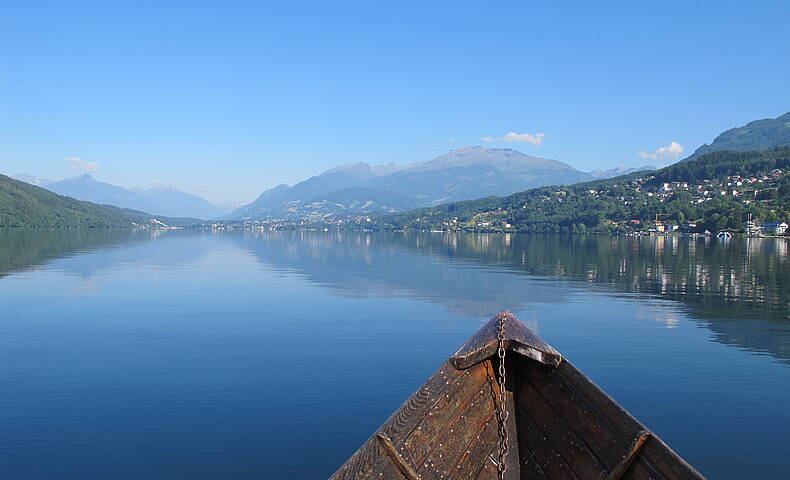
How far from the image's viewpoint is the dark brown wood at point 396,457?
20.6 feet

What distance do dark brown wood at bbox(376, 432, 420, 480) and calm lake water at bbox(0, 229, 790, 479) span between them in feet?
23.3

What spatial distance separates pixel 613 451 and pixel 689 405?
13.2 metres

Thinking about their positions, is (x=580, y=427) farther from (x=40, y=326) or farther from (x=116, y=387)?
(x=40, y=326)

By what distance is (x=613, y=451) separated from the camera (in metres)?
6.32

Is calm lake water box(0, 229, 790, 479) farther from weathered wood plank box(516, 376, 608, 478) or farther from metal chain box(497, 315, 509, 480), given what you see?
weathered wood plank box(516, 376, 608, 478)

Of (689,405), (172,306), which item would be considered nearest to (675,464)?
(689,405)

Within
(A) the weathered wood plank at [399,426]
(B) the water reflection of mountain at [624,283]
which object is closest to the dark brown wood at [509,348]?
(A) the weathered wood plank at [399,426]

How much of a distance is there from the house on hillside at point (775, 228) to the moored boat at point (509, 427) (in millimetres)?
161042

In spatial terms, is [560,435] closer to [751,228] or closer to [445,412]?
[445,412]

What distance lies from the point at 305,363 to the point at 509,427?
15.8 metres

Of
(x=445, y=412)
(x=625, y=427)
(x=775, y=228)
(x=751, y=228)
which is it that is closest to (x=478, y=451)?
(x=445, y=412)

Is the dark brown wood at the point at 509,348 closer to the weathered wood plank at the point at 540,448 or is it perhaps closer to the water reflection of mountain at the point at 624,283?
the weathered wood plank at the point at 540,448

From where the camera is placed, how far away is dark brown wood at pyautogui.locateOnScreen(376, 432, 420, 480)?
6293 millimetres

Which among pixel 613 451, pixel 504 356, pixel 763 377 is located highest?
pixel 504 356
